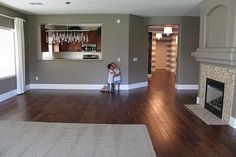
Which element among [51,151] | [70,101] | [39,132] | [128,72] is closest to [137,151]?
[51,151]

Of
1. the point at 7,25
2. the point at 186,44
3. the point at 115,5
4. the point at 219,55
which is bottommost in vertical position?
the point at 219,55

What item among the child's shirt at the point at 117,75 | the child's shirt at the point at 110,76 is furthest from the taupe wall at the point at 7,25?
the child's shirt at the point at 117,75

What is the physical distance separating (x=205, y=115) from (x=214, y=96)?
527mm

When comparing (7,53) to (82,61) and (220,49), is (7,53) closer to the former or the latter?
(82,61)

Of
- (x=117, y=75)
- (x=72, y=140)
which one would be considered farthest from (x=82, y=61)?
(x=72, y=140)

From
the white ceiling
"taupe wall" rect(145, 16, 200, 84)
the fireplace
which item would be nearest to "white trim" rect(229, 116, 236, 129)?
the fireplace

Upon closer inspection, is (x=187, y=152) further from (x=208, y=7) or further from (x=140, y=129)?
(x=208, y=7)

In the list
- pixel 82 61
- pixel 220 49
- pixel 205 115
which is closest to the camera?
pixel 220 49

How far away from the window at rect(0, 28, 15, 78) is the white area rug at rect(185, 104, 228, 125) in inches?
193

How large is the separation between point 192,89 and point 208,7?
354cm

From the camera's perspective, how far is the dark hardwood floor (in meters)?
3.29

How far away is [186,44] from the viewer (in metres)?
7.93

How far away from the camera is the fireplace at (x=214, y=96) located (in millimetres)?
4629

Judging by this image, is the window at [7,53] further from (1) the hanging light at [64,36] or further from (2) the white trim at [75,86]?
(1) the hanging light at [64,36]
